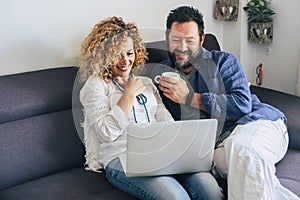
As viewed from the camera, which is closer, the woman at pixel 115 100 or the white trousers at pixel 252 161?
the white trousers at pixel 252 161

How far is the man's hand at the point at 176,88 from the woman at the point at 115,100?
0.07 metres

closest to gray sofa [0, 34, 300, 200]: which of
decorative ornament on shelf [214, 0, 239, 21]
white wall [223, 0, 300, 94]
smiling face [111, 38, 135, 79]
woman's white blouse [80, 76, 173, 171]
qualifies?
woman's white blouse [80, 76, 173, 171]

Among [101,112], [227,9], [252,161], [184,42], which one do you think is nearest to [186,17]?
[184,42]

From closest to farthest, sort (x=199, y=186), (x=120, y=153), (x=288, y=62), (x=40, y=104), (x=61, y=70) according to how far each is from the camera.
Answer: (x=199, y=186), (x=120, y=153), (x=40, y=104), (x=61, y=70), (x=288, y=62)

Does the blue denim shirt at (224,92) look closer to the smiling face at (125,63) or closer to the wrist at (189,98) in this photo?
the wrist at (189,98)

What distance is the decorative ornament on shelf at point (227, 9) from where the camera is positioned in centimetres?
306

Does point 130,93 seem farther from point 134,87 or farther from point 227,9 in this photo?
point 227,9

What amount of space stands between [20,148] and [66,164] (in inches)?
9.0

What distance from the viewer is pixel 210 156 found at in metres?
1.76

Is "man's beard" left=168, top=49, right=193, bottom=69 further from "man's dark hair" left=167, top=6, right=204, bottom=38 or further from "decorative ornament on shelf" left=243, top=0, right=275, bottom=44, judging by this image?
"decorative ornament on shelf" left=243, top=0, right=275, bottom=44

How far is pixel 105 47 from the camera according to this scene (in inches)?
78.2

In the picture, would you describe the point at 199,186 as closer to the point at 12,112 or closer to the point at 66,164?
the point at 66,164

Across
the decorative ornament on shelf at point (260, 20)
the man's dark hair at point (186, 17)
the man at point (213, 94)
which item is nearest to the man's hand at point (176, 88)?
the man at point (213, 94)

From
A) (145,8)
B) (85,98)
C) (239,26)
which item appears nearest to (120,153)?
(85,98)
